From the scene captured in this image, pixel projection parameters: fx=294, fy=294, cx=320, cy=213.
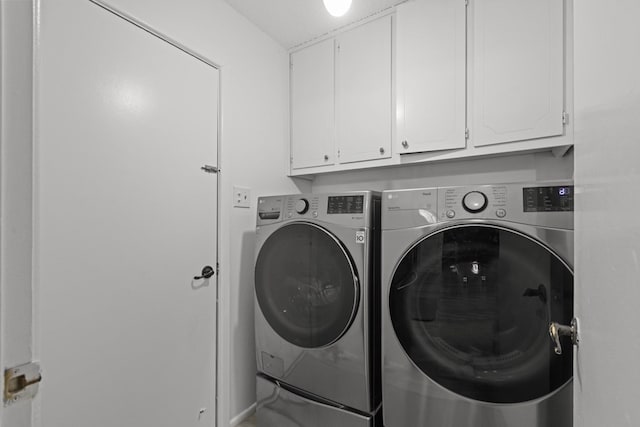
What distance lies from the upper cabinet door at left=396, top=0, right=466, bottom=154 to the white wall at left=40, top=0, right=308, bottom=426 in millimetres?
868

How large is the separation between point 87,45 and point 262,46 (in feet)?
3.56

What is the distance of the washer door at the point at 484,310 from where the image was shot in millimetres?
1018

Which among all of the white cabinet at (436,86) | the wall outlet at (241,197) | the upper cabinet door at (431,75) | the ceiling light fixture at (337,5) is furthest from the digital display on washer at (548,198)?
the wall outlet at (241,197)

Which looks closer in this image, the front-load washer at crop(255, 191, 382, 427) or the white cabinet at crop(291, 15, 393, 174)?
the front-load washer at crop(255, 191, 382, 427)

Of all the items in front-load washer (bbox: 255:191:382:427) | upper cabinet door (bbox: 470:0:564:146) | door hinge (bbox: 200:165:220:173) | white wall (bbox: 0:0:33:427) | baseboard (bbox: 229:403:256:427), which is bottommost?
baseboard (bbox: 229:403:256:427)

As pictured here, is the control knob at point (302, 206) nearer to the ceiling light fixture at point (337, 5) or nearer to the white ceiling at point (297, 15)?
the ceiling light fixture at point (337, 5)

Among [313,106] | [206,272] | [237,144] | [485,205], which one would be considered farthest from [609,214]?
[313,106]

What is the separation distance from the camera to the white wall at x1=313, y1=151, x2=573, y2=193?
1.58 metres

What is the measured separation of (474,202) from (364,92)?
1044 millimetres

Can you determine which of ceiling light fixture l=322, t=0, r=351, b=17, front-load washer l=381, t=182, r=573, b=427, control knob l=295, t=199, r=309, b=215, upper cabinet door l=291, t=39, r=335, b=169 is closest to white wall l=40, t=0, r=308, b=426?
upper cabinet door l=291, t=39, r=335, b=169

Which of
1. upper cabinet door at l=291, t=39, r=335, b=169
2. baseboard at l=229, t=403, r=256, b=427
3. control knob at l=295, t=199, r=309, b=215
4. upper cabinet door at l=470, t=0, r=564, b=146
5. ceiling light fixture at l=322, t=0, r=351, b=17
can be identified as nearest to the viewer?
ceiling light fixture at l=322, t=0, r=351, b=17

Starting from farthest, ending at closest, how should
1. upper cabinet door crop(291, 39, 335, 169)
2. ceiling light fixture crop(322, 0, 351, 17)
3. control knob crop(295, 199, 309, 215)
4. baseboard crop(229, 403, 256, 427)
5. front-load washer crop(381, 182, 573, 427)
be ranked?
upper cabinet door crop(291, 39, 335, 169) < baseboard crop(229, 403, 256, 427) < control knob crop(295, 199, 309, 215) < ceiling light fixture crop(322, 0, 351, 17) < front-load washer crop(381, 182, 573, 427)

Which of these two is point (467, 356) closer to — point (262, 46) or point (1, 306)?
point (1, 306)

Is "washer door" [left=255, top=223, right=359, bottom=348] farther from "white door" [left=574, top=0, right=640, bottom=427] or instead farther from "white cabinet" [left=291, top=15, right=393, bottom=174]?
"white door" [left=574, top=0, right=640, bottom=427]
